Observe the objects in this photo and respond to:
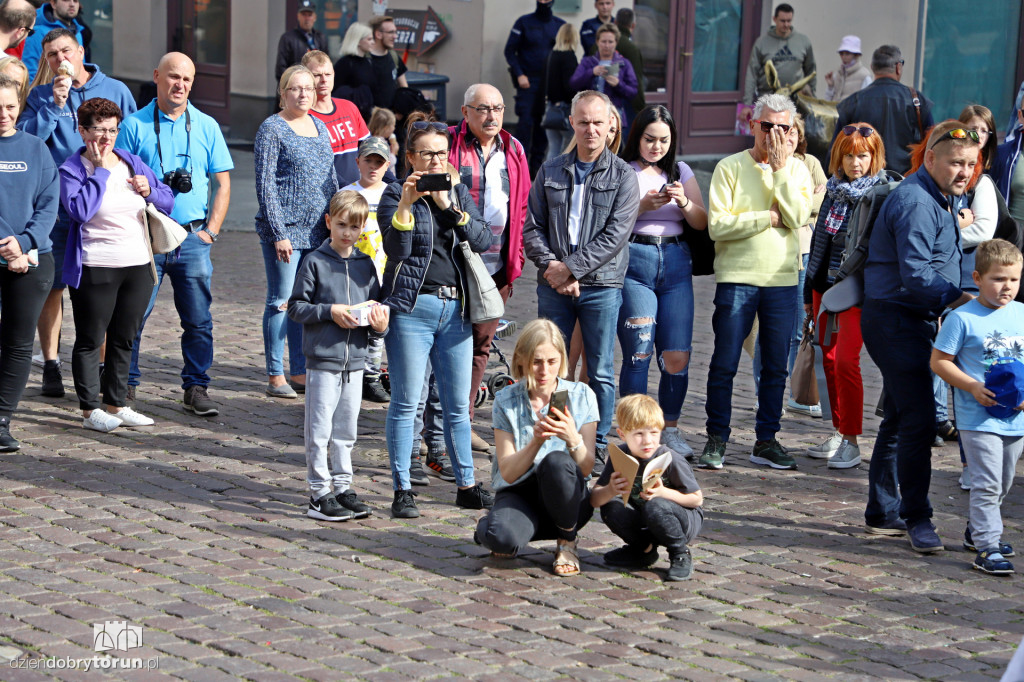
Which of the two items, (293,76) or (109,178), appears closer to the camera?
(109,178)

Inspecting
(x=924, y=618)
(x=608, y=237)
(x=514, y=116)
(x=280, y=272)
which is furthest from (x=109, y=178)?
(x=514, y=116)

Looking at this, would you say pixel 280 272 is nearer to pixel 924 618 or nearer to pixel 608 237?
pixel 608 237

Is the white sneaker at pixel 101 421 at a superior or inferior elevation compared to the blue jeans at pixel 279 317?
inferior

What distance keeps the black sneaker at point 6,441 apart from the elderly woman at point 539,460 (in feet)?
9.33

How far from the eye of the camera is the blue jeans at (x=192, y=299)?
308 inches

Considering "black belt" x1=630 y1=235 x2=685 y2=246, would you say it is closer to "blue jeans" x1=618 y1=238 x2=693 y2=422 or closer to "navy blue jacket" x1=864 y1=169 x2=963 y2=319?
"blue jeans" x1=618 y1=238 x2=693 y2=422

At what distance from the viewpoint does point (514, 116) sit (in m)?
17.3

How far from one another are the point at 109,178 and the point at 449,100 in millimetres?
10560

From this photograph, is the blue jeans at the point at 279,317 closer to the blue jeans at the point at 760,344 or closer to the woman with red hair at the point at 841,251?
the blue jeans at the point at 760,344

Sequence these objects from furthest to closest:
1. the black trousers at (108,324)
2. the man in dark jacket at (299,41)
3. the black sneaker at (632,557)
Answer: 1. the man in dark jacket at (299,41)
2. the black trousers at (108,324)
3. the black sneaker at (632,557)

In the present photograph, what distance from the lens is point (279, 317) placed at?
8281 mm

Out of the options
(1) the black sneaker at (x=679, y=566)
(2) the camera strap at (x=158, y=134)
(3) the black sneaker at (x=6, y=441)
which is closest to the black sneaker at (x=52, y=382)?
(3) the black sneaker at (x=6, y=441)

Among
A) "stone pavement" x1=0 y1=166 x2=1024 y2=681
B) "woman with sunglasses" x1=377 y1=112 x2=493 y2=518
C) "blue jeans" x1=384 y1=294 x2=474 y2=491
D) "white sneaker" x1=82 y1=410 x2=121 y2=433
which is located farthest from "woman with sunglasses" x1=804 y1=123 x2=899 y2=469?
"white sneaker" x1=82 y1=410 x2=121 y2=433

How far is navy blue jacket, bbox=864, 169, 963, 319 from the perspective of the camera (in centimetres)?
573
